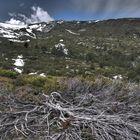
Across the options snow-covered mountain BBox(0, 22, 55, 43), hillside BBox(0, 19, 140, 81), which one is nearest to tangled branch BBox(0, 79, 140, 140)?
hillside BBox(0, 19, 140, 81)

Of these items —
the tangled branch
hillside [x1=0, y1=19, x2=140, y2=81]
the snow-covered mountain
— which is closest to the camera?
the tangled branch

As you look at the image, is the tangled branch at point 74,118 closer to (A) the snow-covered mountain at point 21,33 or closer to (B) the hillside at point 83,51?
(B) the hillside at point 83,51

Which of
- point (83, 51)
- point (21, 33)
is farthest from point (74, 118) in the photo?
point (21, 33)

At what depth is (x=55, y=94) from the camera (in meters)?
8.59

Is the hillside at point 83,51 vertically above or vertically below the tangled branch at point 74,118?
above

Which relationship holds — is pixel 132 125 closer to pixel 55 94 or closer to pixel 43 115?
pixel 43 115

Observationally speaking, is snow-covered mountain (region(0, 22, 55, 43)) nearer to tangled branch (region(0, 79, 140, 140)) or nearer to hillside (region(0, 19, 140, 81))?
hillside (region(0, 19, 140, 81))

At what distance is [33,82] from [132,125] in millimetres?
5881

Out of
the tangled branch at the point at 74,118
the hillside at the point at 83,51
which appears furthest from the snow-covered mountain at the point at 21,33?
the tangled branch at the point at 74,118

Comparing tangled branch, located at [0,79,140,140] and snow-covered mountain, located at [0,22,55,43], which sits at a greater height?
snow-covered mountain, located at [0,22,55,43]

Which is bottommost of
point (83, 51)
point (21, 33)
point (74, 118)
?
point (74, 118)

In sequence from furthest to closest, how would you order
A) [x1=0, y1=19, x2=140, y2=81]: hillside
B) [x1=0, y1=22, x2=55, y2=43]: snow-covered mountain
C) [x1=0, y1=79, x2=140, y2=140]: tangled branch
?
[x1=0, y1=22, x2=55, y2=43]: snow-covered mountain
[x1=0, y1=19, x2=140, y2=81]: hillside
[x1=0, y1=79, x2=140, y2=140]: tangled branch

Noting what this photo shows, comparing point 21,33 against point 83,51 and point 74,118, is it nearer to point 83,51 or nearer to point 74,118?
point 83,51

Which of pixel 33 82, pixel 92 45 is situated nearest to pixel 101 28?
pixel 92 45
